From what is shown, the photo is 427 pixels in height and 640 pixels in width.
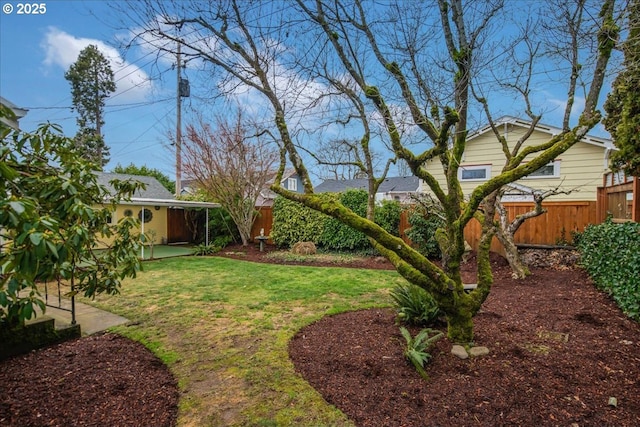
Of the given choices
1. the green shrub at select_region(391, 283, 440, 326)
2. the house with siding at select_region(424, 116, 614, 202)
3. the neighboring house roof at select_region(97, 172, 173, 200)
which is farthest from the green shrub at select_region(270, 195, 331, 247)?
the green shrub at select_region(391, 283, 440, 326)

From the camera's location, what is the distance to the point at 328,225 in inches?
448

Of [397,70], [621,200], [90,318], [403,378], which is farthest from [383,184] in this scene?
[403,378]

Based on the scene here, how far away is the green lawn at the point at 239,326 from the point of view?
246 cm

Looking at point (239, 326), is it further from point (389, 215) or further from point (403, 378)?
point (389, 215)

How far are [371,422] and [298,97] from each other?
3.53m

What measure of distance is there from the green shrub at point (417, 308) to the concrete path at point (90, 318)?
3.78 meters

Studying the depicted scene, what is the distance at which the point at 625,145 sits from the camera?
4.95 meters

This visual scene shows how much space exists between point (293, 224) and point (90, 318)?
7.94 meters

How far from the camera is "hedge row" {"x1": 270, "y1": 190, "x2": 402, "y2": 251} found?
412 inches

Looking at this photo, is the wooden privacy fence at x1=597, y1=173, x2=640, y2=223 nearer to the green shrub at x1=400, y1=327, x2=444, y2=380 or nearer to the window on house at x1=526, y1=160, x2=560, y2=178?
the window on house at x1=526, y1=160, x2=560, y2=178

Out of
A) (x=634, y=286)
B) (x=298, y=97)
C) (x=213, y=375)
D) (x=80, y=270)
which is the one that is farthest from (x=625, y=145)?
(x=80, y=270)

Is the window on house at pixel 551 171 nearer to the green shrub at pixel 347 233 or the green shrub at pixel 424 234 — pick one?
the green shrub at pixel 424 234

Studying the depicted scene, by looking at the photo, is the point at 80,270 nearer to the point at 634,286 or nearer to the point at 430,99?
the point at 430,99

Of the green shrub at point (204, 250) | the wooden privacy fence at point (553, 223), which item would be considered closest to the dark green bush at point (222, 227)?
the green shrub at point (204, 250)
